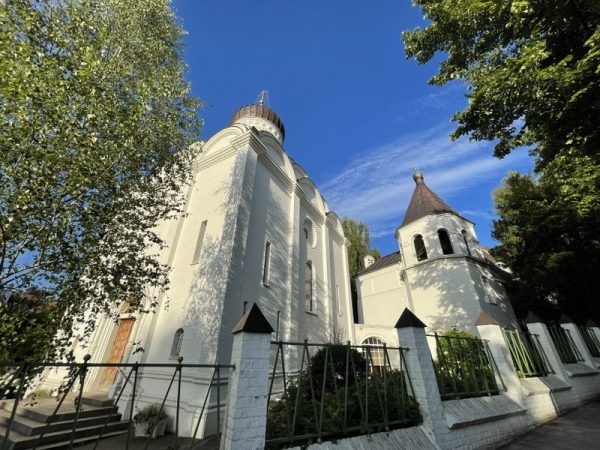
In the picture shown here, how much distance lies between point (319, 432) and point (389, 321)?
16697 millimetres

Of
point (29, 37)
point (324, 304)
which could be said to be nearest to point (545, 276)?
point (324, 304)

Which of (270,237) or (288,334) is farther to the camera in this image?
(270,237)

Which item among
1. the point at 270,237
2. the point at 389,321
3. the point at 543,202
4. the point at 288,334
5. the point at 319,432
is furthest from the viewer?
the point at 389,321

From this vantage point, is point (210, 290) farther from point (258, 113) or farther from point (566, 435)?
point (258, 113)

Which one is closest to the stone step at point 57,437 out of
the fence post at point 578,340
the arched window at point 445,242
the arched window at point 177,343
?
the arched window at point 177,343

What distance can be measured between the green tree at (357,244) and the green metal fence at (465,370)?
1789cm

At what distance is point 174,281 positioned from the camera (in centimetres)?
991

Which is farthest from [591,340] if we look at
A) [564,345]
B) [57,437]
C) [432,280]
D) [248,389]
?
[57,437]

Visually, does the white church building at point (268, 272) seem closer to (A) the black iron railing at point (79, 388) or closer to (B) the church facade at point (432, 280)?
(B) the church facade at point (432, 280)

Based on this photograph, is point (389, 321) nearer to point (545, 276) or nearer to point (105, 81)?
point (545, 276)

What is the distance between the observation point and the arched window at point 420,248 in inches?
737

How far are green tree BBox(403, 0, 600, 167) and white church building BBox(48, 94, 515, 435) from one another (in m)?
7.31

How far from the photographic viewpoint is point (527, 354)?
785 centimetres

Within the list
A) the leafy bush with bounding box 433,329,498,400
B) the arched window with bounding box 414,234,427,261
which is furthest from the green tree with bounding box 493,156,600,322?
the leafy bush with bounding box 433,329,498,400
